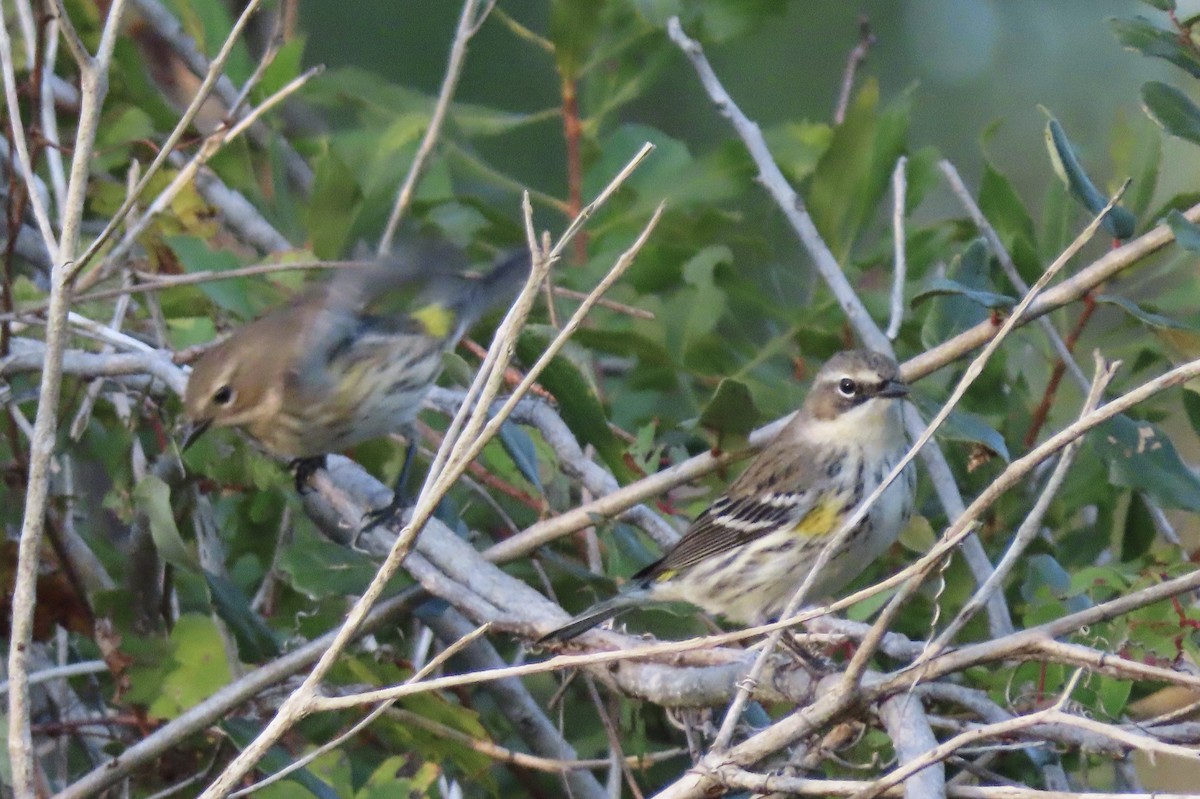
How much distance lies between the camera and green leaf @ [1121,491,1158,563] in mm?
3115

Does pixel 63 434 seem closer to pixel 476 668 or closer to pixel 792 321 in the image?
pixel 476 668

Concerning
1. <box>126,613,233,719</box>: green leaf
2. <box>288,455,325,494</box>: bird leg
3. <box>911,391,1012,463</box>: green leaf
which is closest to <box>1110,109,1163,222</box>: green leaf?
<box>911,391,1012,463</box>: green leaf

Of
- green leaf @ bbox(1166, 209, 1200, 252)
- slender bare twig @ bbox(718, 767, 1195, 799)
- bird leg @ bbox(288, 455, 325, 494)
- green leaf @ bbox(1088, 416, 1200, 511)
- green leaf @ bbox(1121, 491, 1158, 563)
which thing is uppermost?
green leaf @ bbox(1166, 209, 1200, 252)

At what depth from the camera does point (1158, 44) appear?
260 centimetres

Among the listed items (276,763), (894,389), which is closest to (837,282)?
(894,389)

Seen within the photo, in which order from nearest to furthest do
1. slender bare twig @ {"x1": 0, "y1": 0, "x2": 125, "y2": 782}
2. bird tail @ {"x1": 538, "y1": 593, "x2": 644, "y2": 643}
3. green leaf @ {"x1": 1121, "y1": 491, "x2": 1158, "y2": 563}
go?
1. slender bare twig @ {"x1": 0, "y1": 0, "x2": 125, "y2": 782}
2. bird tail @ {"x1": 538, "y1": 593, "x2": 644, "y2": 643}
3. green leaf @ {"x1": 1121, "y1": 491, "x2": 1158, "y2": 563}

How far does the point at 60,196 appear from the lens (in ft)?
11.7

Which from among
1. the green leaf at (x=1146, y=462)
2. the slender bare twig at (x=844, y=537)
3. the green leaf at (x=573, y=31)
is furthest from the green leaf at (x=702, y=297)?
the slender bare twig at (x=844, y=537)

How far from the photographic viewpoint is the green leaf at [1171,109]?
2525 millimetres

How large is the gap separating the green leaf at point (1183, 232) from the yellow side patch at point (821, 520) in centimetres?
134

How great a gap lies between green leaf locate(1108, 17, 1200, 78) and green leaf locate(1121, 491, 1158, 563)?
954mm

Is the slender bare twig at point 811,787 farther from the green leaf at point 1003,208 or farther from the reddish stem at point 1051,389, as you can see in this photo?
the green leaf at point 1003,208

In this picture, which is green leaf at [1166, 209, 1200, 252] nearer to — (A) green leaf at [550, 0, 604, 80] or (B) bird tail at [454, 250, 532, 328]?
(B) bird tail at [454, 250, 532, 328]

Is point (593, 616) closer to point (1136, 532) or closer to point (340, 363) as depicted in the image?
point (1136, 532)
